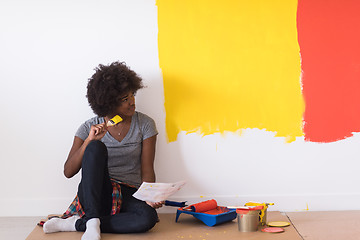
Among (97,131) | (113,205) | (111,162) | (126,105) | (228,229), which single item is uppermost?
(126,105)

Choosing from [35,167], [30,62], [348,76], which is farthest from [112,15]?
[348,76]

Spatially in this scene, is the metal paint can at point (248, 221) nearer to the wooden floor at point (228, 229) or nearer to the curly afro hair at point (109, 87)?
the wooden floor at point (228, 229)

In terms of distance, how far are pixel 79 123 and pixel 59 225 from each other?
2.28 feet

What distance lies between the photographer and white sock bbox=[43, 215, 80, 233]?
2273 mm

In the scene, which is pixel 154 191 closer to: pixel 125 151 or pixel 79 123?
pixel 125 151

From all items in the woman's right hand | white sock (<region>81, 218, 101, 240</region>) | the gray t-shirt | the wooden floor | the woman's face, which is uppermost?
the woman's face

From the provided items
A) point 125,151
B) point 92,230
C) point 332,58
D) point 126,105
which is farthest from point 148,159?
point 332,58

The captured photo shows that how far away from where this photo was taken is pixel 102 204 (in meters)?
2.25

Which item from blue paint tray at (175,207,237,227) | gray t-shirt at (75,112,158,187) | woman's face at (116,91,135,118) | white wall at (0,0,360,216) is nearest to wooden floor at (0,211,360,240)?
blue paint tray at (175,207,237,227)

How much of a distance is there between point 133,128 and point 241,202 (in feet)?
2.54

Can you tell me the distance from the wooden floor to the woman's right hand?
1.57 ft

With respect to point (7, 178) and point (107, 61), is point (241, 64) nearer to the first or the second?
point (107, 61)

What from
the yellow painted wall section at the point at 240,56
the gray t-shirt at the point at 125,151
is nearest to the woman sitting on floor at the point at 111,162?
the gray t-shirt at the point at 125,151

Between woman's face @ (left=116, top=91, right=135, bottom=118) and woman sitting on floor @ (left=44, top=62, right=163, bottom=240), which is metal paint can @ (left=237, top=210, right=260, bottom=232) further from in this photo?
woman's face @ (left=116, top=91, right=135, bottom=118)
